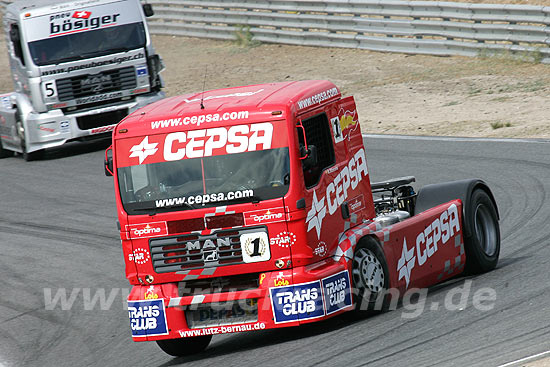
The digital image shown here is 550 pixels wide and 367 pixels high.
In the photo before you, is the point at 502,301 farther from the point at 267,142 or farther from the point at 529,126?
the point at 529,126

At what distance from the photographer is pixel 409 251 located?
936cm

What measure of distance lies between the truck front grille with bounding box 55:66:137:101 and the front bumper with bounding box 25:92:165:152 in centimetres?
33

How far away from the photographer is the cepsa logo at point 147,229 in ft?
27.8

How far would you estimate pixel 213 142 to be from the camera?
27.7ft

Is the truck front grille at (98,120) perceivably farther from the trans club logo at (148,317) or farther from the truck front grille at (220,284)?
the truck front grille at (220,284)

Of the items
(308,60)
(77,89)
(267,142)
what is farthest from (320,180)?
(308,60)

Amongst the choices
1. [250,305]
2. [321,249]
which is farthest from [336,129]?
[250,305]

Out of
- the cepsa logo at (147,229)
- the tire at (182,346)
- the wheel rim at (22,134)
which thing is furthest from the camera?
the wheel rim at (22,134)

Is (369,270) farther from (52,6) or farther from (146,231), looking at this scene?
(52,6)

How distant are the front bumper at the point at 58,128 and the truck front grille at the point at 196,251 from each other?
11270 mm

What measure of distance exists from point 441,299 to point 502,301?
674 mm

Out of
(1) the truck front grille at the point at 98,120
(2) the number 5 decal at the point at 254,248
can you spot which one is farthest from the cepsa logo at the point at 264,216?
(1) the truck front grille at the point at 98,120

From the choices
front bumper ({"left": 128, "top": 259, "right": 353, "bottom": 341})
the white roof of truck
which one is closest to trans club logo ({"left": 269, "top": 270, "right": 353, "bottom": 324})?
front bumper ({"left": 128, "top": 259, "right": 353, "bottom": 341})

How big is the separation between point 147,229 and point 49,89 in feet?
37.2
